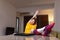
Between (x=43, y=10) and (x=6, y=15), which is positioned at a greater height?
(x=43, y=10)

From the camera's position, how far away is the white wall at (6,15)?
4.28 m

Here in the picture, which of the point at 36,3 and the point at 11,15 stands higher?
the point at 36,3

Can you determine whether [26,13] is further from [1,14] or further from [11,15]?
[1,14]

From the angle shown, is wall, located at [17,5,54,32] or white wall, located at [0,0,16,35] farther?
wall, located at [17,5,54,32]

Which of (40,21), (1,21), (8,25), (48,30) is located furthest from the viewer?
(40,21)

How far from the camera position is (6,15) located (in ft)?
15.2

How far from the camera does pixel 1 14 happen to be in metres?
4.25

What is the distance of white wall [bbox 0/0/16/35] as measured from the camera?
428 cm

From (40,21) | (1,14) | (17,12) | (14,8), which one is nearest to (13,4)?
(14,8)

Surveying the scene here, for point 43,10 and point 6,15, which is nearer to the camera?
point 6,15

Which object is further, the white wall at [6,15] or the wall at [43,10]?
the wall at [43,10]

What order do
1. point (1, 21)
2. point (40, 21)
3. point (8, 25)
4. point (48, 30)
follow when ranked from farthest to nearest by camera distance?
point (40, 21) → point (8, 25) → point (1, 21) → point (48, 30)

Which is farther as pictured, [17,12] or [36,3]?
[17,12]

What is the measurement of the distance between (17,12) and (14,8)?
412mm
